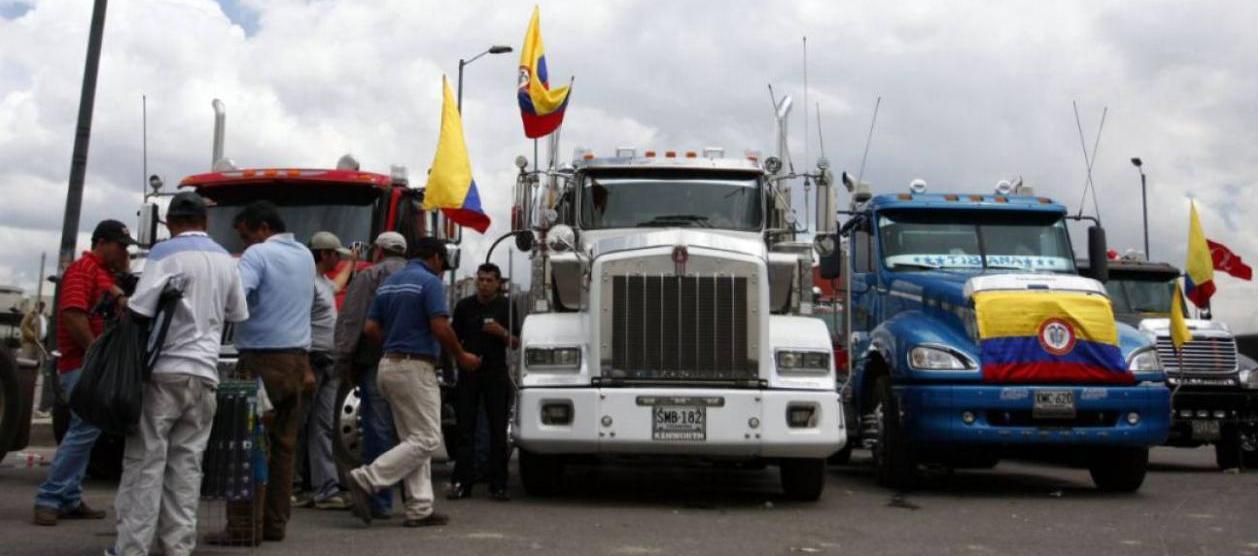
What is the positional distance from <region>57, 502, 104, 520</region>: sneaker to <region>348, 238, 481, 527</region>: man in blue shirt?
1521mm

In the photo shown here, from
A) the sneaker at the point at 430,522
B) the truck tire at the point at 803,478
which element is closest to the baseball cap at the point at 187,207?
the sneaker at the point at 430,522

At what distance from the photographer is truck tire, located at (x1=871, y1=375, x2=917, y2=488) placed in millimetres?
12102

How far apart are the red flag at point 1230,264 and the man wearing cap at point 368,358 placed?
1460 centimetres

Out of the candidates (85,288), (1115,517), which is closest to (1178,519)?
(1115,517)

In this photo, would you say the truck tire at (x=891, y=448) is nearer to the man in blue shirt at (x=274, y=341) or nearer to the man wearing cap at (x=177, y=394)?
the man in blue shirt at (x=274, y=341)

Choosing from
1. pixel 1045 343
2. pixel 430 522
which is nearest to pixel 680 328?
pixel 430 522

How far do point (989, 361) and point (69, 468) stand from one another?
6916 millimetres

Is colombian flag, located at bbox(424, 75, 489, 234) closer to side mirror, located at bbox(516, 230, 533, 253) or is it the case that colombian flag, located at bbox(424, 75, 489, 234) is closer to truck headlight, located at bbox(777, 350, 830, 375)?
side mirror, located at bbox(516, 230, 533, 253)

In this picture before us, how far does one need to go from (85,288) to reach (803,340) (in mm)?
4827

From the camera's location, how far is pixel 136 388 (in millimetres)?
6848

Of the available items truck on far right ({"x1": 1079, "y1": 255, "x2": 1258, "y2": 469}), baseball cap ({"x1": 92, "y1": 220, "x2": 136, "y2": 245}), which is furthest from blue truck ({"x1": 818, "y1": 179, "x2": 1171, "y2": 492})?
baseball cap ({"x1": 92, "y1": 220, "x2": 136, "y2": 245})

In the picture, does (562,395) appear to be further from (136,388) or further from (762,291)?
(136,388)

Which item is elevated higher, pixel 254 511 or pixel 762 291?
pixel 762 291

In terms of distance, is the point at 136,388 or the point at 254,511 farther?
the point at 254,511
